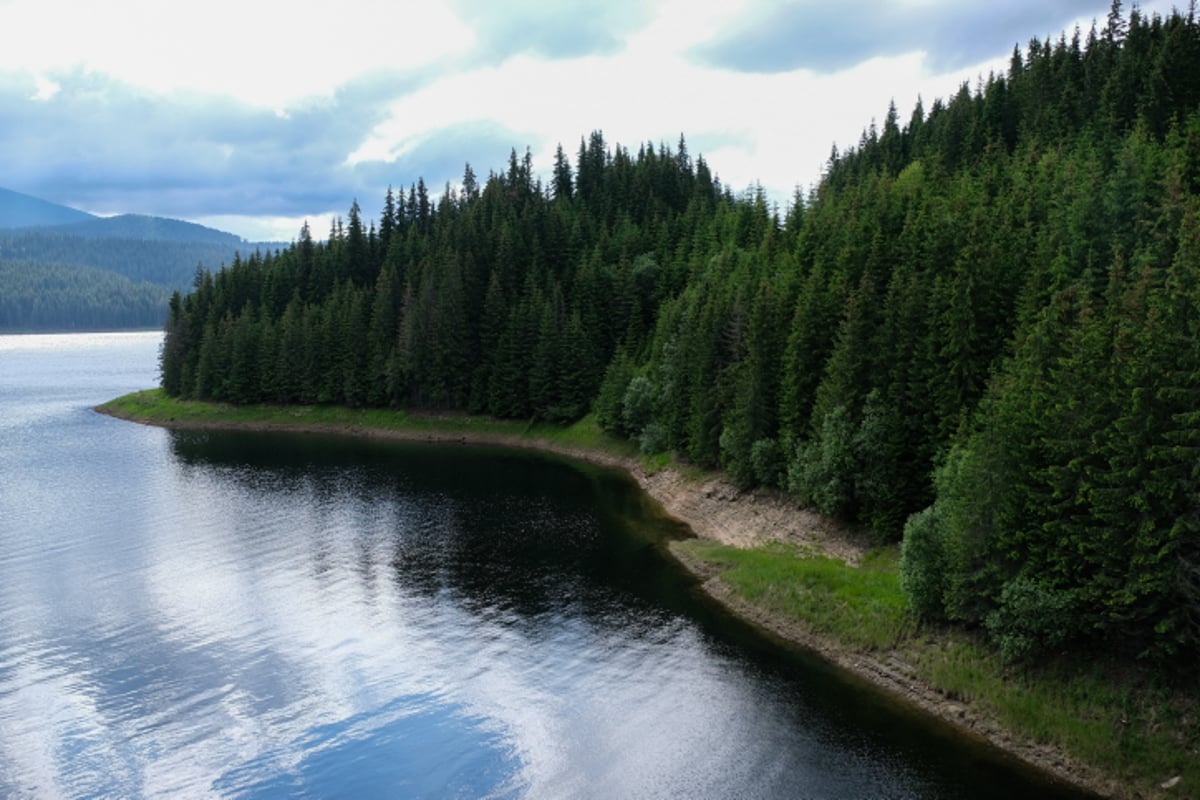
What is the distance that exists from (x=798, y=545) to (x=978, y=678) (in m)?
22.5

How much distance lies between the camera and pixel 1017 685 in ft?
126

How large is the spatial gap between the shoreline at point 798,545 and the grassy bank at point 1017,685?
213 mm

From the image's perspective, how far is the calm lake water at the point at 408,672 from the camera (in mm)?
34781

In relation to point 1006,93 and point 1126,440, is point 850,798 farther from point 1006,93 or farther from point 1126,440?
point 1006,93

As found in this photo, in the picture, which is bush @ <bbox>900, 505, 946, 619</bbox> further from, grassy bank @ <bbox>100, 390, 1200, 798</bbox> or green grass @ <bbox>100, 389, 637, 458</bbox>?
green grass @ <bbox>100, 389, 637, 458</bbox>

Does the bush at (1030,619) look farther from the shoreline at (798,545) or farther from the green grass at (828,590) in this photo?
the green grass at (828,590)

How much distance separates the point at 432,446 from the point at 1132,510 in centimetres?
10004

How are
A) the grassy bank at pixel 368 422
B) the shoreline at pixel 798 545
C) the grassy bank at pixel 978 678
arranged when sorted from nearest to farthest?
1. the grassy bank at pixel 978 678
2. the shoreline at pixel 798 545
3. the grassy bank at pixel 368 422

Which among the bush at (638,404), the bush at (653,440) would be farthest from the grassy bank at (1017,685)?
the bush at (638,404)

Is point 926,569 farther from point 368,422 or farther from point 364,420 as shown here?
point 364,420

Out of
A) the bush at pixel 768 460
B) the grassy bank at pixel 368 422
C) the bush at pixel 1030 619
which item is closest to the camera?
the bush at pixel 1030 619

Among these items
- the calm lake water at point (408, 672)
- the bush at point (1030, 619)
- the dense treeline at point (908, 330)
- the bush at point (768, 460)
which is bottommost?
the calm lake water at point (408, 672)

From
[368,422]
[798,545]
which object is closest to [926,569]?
[798,545]

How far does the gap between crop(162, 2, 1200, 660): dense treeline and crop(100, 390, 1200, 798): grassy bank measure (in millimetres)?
1729
